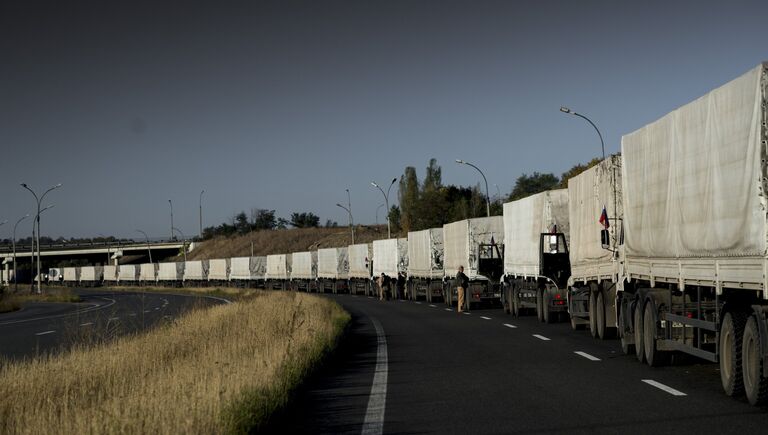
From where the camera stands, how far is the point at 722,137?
11.2 metres

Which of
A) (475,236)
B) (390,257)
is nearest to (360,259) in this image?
(390,257)

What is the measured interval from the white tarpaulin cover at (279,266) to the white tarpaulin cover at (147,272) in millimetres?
34194

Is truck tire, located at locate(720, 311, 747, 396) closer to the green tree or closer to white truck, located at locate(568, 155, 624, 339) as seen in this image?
white truck, located at locate(568, 155, 624, 339)

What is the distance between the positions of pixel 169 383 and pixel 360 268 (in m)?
53.2

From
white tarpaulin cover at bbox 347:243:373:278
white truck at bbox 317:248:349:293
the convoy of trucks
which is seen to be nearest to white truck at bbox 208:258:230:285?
white truck at bbox 317:248:349:293

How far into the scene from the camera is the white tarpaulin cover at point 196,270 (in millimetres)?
100438

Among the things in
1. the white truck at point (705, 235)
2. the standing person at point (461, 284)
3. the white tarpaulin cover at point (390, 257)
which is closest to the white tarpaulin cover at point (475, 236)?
the standing person at point (461, 284)

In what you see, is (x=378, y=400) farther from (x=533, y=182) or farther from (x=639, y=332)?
(x=533, y=182)

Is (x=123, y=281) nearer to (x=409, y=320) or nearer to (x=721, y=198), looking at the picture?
(x=409, y=320)

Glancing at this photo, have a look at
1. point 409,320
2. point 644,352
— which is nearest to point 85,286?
point 409,320

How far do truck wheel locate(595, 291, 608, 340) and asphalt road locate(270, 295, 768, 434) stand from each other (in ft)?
0.87

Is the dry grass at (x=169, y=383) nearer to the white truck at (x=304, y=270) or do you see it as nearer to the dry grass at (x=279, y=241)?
the white truck at (x=304, y=270)

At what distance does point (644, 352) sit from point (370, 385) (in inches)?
177

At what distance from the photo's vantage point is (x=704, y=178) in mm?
11883
